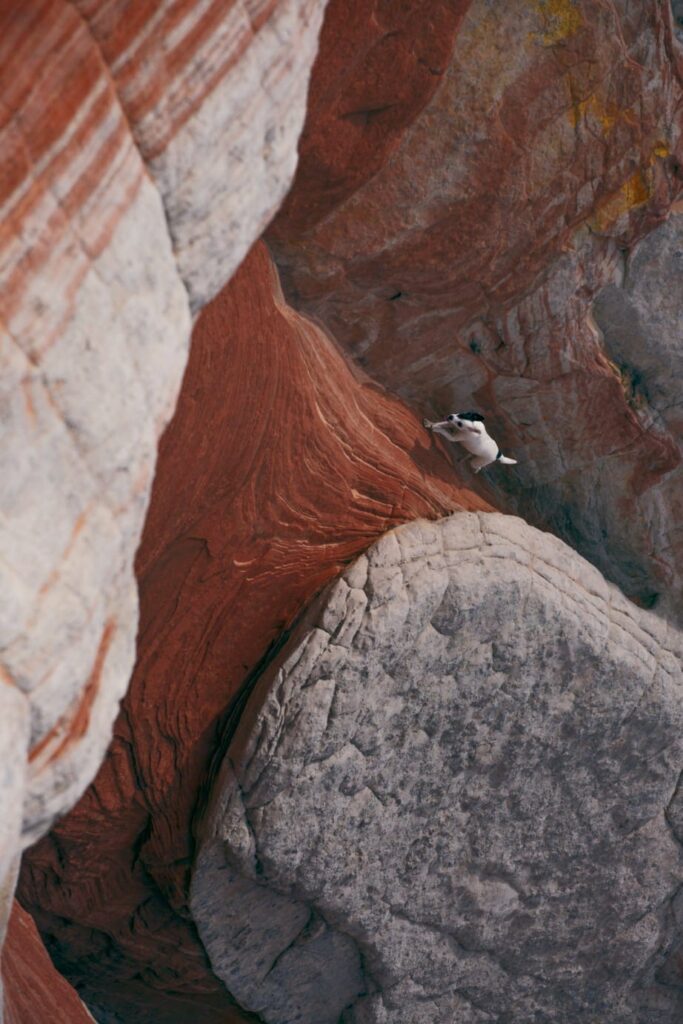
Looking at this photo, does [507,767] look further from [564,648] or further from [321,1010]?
[321,1010]

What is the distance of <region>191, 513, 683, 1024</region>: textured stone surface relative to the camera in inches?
173

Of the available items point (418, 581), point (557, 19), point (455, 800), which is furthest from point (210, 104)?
point (455, 800)

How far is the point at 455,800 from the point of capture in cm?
491

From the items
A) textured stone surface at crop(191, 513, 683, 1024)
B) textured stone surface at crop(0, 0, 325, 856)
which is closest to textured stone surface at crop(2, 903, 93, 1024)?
textured stone surface at crop(191, 513, 683, 1024)

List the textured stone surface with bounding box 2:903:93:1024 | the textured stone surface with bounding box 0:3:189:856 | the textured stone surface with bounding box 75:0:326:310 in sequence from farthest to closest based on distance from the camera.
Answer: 1. the textured stone surface with bounding box 2:903:93:1024
2. the textured stone surface with bounding box 75:0:326:310
3. the textured stone surface with bounding box 0:3:189:856

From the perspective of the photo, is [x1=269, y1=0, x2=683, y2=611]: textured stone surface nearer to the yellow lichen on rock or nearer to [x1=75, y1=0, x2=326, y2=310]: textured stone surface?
the yellow lichen on rock

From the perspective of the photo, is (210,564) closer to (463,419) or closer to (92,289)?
(463,419)

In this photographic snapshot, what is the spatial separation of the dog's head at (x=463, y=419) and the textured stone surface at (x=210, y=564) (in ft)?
0.97

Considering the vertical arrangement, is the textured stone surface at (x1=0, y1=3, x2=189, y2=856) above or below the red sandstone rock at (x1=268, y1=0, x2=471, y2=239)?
below

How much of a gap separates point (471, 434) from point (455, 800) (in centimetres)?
162

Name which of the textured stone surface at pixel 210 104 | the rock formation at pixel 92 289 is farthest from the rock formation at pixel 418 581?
the rock formation at pixel 92 289

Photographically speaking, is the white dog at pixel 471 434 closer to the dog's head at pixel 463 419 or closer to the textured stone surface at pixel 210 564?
the dog's head at pixel 463 419

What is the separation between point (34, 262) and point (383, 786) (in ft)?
10.3

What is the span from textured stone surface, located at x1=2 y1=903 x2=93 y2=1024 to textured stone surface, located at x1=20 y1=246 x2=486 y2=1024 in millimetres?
135
